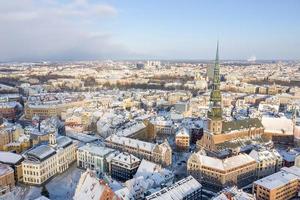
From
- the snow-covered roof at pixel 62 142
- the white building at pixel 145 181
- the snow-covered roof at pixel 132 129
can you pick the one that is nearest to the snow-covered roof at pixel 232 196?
the white building at pixel 145 181

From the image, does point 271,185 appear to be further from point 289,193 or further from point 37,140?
point 37,140

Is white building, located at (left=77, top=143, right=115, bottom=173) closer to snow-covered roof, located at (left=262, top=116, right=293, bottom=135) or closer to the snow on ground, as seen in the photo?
the snow on ground

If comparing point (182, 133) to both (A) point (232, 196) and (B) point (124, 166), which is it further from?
(A) point (232, 196)

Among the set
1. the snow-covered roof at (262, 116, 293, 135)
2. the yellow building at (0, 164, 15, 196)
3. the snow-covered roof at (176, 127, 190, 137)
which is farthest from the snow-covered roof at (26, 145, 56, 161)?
the snow-covered roof at (262, 116, 293, 135)

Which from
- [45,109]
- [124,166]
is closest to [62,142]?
[124,166]

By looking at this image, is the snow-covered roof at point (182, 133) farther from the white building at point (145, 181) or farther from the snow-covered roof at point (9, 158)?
the snow-covered roof at point (9, 158)
